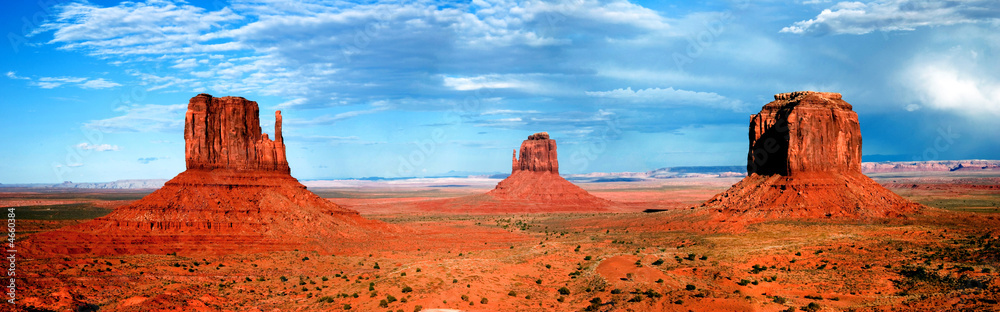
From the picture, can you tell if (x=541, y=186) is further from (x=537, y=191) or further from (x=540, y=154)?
(x=540, y=154)

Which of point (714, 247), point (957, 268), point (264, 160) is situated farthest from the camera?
point (264, 160)

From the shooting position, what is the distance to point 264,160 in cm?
5978

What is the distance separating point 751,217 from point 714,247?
15.0m

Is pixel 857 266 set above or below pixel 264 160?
below

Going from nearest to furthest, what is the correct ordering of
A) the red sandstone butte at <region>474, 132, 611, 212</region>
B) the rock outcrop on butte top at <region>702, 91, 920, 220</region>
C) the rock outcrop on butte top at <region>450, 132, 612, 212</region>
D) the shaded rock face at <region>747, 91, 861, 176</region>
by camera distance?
the rock outcrop on butte top at <region>702, 91, 920, 220</region> → the shaded rock face at <region>747, 91, 861, 176</region> → the rock outcrop on butte top at <region>450, 132, 612, 212</region> → the red sandstone butte at <region>474, 132, 611, 212</region>

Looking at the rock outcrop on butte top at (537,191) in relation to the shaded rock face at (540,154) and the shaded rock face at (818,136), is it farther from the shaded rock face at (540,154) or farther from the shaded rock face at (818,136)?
the shaded rock face at (818,136)

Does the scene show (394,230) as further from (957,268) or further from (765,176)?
(957,268)

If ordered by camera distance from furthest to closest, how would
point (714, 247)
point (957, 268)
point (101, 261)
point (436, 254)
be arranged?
point (436, 254) → point (714, 247) → point (101, 261) → point (957, 268)

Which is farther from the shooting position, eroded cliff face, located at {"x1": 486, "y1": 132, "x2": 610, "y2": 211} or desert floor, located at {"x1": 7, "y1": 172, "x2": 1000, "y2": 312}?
eroded cliff face, located at {"x1": 486, "y1": 132, "x2": 610, "y2": 211}

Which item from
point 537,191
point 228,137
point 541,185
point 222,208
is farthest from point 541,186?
point 222,208

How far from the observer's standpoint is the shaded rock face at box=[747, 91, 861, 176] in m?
63.2

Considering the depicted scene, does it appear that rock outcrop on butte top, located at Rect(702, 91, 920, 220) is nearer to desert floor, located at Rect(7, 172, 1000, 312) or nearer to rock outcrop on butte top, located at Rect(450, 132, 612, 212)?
desert floor, located at Rect(7, 172, 1000, 312)

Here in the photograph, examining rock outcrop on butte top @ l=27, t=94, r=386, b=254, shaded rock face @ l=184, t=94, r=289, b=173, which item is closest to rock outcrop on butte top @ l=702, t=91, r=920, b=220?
rock outcrop on butte top @ l=27, t=94, r=386, b=254

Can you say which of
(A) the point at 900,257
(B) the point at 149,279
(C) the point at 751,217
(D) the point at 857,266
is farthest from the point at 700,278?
(B) the point at 149,279
